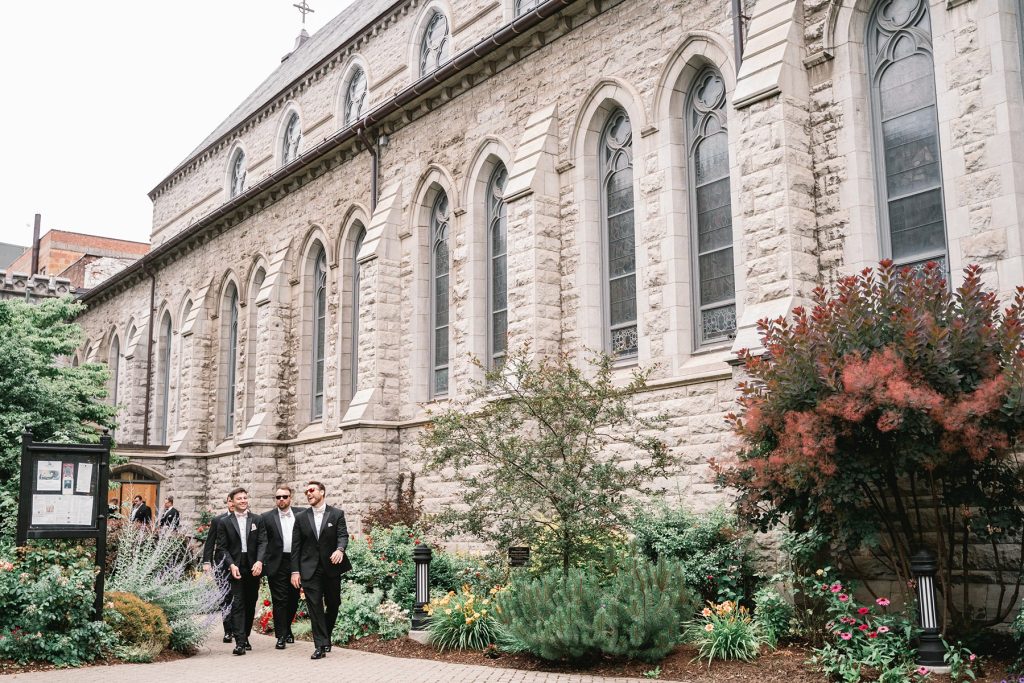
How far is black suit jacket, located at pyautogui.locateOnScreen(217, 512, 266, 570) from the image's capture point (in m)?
10.6

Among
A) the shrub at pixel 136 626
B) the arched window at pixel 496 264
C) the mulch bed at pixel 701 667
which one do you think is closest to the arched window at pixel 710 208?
the arched window at pixel 496 264

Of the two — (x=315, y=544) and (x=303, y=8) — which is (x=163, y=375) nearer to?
(x=303, y=8)

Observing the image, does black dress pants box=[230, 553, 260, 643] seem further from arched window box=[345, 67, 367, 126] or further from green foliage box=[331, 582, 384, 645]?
arched window box=[345, 67, 367, 126]

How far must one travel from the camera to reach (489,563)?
11695mm

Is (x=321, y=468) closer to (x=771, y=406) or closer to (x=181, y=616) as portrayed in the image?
(x=181, y=616)

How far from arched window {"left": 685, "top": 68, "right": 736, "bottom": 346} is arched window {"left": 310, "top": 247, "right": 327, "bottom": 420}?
11697mm

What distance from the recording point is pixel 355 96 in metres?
24.6

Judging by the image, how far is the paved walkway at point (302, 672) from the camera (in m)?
8.21

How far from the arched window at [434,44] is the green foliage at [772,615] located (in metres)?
14.7

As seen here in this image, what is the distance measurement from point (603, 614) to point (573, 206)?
308 inches

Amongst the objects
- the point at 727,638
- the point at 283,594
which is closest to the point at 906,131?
the point at 727,638

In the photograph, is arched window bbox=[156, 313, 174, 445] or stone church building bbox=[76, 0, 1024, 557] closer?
stone church building bbox=[76, 0, 1024, 557]

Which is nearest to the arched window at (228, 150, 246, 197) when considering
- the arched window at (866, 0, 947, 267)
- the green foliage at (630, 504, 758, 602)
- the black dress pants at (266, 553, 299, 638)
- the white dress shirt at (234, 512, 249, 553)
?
the white dress shirt at (234, 512, 249, 553)

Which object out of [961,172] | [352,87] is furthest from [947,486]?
[352,87]
